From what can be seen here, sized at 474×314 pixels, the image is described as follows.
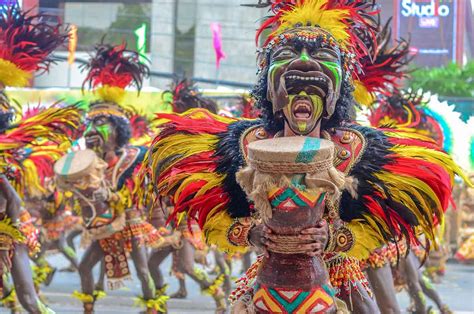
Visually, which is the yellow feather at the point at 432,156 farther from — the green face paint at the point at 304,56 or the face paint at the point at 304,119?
the green face paint at the point at 304,56

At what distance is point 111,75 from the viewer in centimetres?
1027

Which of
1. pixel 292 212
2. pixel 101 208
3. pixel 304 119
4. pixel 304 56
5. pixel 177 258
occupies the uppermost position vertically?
pixel 304 56

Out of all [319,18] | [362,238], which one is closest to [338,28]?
[319,18]

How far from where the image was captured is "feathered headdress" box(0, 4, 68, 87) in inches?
312

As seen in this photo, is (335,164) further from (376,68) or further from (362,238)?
(376,68)

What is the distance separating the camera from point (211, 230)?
5277 millimetres

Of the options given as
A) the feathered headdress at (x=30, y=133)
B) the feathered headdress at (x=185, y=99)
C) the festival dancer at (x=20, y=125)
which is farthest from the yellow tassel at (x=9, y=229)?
the feathered headdress at (x=185, y=99)

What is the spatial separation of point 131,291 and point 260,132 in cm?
748

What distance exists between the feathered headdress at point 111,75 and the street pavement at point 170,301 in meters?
2.13

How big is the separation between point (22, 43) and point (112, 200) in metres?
1.86

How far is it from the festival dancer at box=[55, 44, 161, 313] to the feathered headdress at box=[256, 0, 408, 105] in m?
3.82

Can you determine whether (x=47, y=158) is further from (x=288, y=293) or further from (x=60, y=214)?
(x=288, y=293)

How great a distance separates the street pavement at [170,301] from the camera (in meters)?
11.1

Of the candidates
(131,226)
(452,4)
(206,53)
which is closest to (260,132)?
(131,226)
